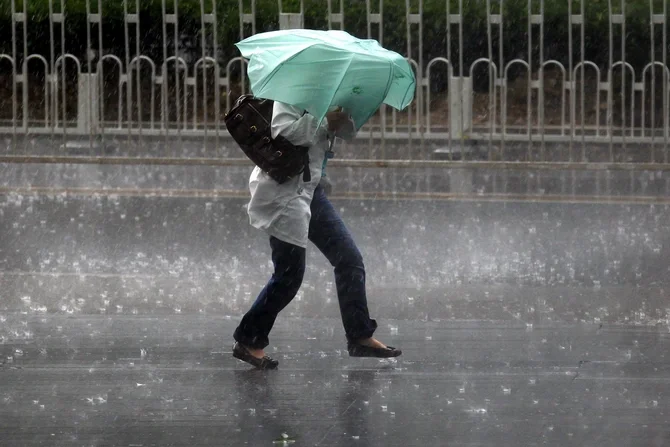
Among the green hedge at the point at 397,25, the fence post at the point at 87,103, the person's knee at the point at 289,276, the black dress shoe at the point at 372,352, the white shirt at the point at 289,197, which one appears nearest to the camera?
the white shirt at the point at 289,197

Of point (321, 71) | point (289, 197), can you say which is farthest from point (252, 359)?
point (321, 71)

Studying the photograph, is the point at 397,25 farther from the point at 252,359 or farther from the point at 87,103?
the point at 252,359

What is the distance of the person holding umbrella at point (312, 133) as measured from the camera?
6207mm

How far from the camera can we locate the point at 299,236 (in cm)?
642

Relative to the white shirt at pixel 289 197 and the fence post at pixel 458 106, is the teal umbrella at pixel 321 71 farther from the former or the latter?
the fence post at pixel 458 106

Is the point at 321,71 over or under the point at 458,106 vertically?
under

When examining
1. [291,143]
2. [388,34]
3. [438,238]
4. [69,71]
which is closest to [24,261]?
[438,238]

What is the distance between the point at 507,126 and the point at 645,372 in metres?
12.1

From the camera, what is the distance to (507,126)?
1833cm

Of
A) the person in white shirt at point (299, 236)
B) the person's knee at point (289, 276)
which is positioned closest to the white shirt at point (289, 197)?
the person in white shirt at point (299, 236)

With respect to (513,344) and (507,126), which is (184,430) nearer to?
(513,344)

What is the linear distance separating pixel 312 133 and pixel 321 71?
30 cm

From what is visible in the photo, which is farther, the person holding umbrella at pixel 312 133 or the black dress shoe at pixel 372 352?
the black dress shoe at pixel 372 352

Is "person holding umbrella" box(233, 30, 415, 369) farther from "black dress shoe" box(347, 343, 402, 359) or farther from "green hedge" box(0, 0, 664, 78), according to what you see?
"green hedge" box(0, 0, 664, 78)
